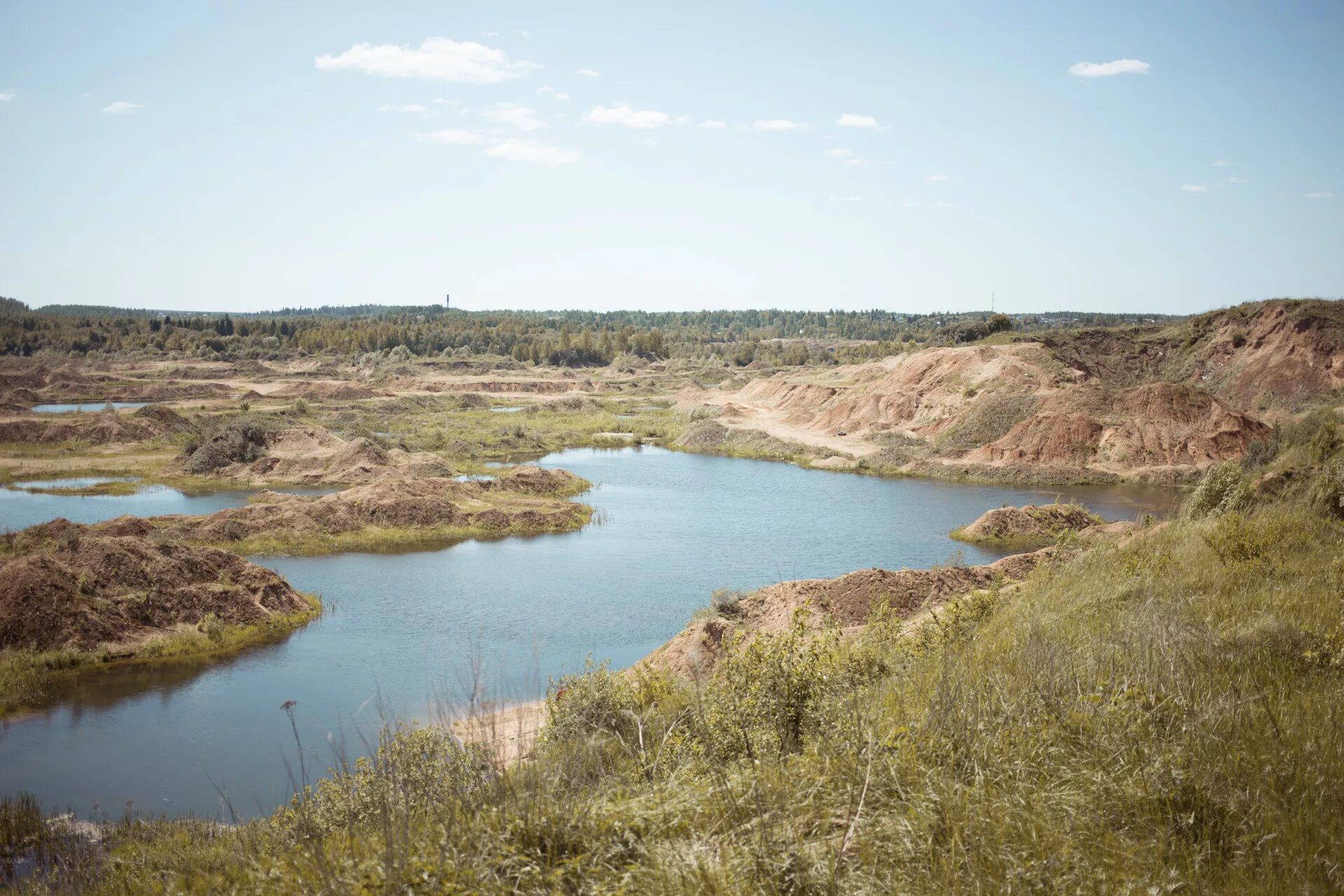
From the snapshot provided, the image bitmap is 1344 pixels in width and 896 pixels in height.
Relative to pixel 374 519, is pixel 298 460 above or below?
above

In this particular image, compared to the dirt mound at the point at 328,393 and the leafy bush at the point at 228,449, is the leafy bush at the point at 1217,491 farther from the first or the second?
the dirt mound at the point at 328,393

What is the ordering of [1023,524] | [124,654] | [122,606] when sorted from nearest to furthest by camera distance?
[124,654]
[122,606]
[1023,524]

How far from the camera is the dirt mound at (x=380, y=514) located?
3316cm

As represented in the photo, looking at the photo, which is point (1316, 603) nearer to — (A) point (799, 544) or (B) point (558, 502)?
(A) point (799, 544)

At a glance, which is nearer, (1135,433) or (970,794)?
(970,794)

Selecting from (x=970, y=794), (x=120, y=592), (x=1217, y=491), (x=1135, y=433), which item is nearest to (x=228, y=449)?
(x=120, y=592)

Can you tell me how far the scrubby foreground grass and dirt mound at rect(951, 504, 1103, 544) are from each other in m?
27.5

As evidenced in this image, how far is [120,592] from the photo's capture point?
22.9 m

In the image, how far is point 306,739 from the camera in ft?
56.0

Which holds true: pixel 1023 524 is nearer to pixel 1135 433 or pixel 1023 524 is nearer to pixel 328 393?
pixel 1135 433

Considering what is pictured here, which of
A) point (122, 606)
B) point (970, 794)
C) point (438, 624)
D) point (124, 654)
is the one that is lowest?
point (124, 654)

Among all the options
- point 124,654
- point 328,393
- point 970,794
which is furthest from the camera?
point 328,393

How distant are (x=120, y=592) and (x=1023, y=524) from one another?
3130 centimetres

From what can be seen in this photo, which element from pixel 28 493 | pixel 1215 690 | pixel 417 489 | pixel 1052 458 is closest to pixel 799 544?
pixel 417 489
